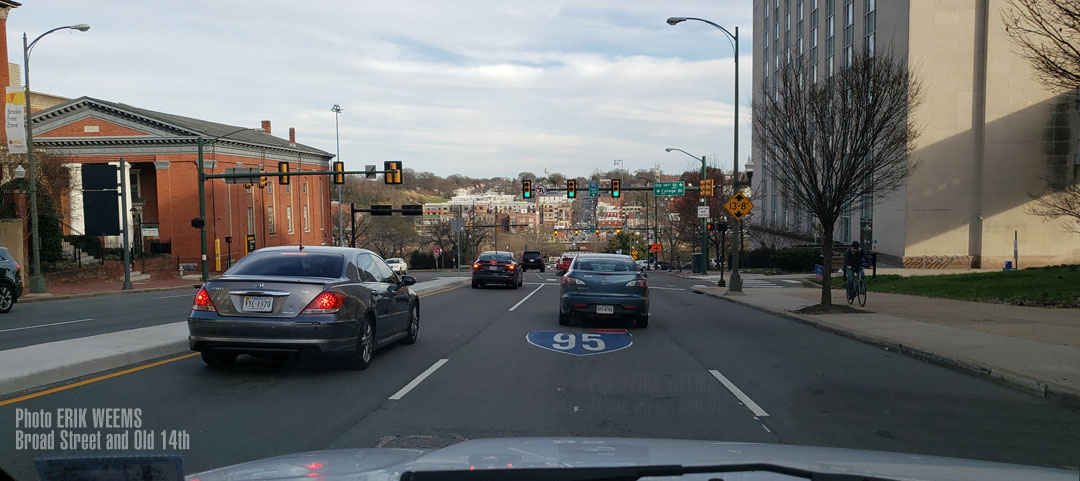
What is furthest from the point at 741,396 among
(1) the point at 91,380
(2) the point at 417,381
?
(1) the point at 91,380

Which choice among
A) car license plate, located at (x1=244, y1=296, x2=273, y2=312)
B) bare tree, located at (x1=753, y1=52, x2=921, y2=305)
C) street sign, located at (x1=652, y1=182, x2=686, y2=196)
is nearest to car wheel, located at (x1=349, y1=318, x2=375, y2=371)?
car license plate, located at (x1=244, y1=296, x2=273, y2=312)

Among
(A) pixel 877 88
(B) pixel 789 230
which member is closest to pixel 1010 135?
(B) pixel 789 230

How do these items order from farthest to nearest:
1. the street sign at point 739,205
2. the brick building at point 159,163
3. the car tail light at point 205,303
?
the brick building at point 159,163 → the street sign at point 739,205 → the car tail light at point 205,303

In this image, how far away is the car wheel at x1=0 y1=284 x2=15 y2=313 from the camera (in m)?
18.2

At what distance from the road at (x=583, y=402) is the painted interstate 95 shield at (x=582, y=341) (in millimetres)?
315

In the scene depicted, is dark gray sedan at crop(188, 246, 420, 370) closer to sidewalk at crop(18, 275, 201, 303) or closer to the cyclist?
the cyclist

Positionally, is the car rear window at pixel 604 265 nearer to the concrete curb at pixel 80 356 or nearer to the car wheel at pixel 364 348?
the car wheel at pixel 364 348

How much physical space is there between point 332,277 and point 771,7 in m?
67.3

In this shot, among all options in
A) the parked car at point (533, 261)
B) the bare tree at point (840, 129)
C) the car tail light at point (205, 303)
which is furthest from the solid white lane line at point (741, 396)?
the parked car at point (533, 261)

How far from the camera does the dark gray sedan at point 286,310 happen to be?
8383 mm

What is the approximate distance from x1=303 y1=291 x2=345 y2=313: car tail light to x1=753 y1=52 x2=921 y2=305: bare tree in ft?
42.3

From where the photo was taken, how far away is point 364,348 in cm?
938

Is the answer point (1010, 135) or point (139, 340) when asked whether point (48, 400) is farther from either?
point (1010, 135)

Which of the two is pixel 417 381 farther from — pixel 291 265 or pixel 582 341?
pixel 582 341
